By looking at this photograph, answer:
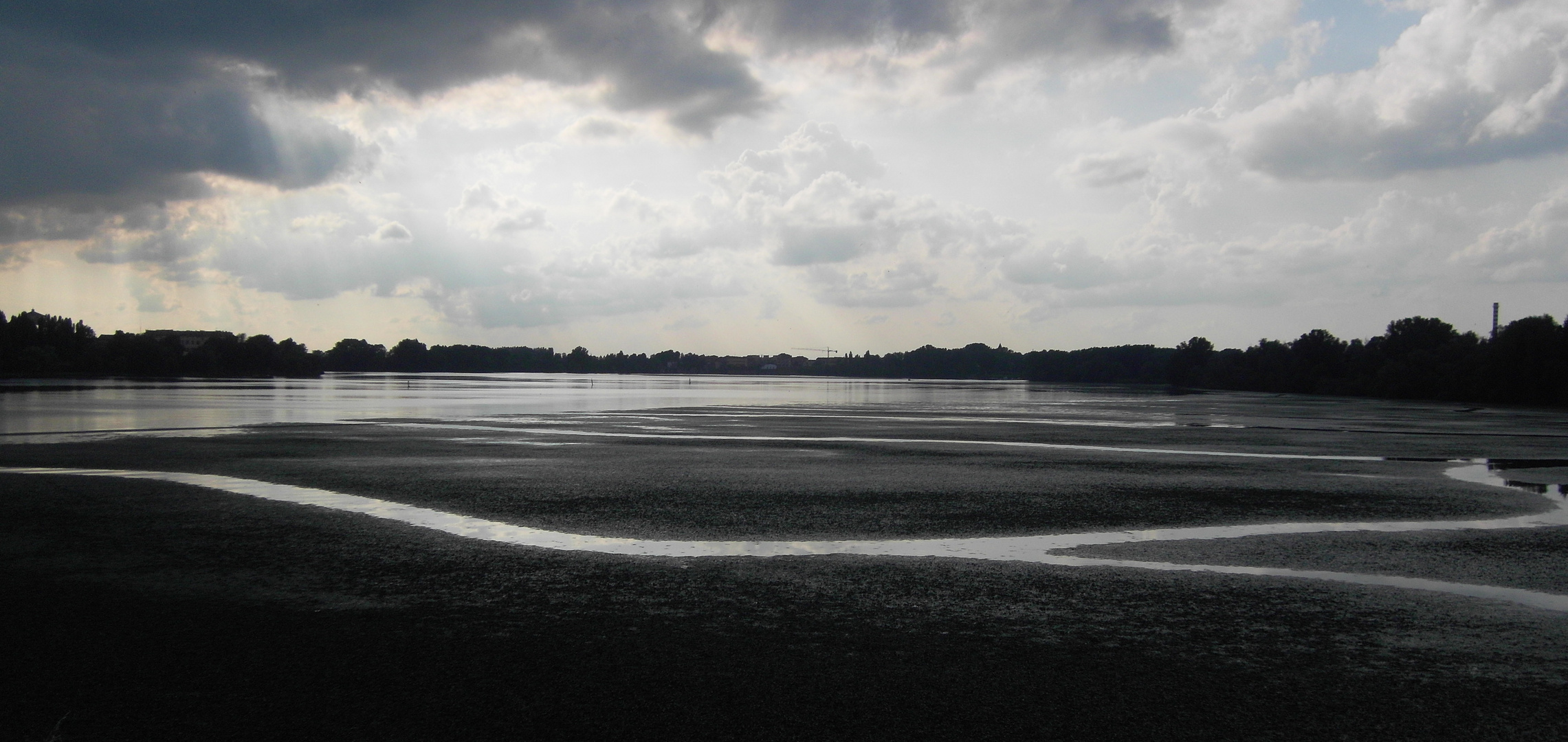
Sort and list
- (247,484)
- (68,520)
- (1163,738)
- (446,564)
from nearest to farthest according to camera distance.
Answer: (1163,738) → (446,564) → (68,520) → (247,484)

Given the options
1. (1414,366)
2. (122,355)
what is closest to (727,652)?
(1414,366)

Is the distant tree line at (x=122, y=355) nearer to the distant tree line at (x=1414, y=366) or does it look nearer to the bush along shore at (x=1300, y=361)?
the bush along shore at (x=1300, y=361)

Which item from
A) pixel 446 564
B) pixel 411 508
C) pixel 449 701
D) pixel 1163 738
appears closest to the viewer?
pixel 1163 738

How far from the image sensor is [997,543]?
36.7 ft

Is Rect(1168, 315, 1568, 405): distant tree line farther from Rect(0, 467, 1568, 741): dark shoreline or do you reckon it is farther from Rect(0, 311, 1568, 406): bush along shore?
Rect(0, 467, 1568, 741): dark shoreline

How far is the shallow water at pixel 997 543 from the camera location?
364 inches

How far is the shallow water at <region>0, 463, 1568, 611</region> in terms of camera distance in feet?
30.3

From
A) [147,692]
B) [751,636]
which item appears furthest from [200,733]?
[751,636]

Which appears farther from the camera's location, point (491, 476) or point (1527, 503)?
point (491, 476)

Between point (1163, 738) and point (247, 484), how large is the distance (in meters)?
16.1

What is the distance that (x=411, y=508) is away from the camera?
44.9 ft

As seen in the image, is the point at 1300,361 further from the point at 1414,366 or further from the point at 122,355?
the point at 122,355

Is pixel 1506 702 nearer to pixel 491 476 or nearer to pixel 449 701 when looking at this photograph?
pixel 449 701

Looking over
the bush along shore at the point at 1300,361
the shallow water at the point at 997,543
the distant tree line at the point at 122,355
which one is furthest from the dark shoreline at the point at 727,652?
the distant tree line at the point at 122,355
